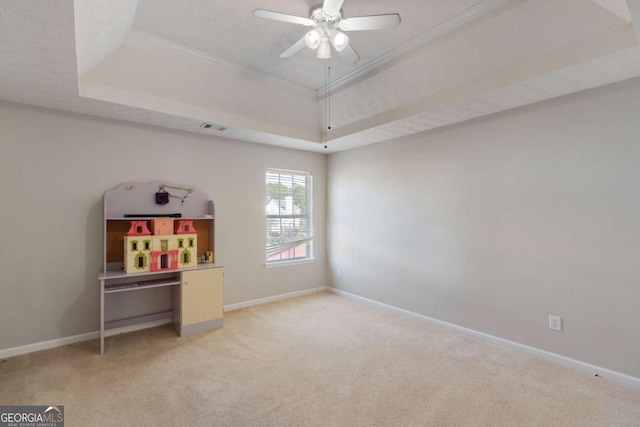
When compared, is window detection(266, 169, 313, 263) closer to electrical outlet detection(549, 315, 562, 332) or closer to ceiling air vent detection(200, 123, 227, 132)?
ceiling air vent detection(200, 123, 227, 132)

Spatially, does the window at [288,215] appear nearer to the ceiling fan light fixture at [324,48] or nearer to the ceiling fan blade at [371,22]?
the ceiling fan light fixture at [324,48]

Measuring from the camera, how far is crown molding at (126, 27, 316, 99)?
2787 mm

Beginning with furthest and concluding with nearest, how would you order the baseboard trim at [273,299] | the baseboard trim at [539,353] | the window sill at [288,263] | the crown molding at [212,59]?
the window sill at [288,263]
the baseboard trim at [273,299]
the crown molding at [212,59]
the baseboard trim at [539,353]

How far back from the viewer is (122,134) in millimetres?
3537

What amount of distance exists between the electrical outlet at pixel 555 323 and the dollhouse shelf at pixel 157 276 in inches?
139

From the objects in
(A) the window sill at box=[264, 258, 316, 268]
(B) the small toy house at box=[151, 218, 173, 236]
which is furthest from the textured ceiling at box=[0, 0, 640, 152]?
(A) the window sill at box=[264, 258, 316, 268]

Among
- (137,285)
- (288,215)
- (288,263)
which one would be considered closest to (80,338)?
(137,285)

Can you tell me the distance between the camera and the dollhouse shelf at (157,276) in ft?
11.2

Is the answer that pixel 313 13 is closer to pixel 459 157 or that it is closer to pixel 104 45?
pixel 104 45

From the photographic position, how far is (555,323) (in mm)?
2875

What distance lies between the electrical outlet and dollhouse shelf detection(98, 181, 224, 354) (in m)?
3.53

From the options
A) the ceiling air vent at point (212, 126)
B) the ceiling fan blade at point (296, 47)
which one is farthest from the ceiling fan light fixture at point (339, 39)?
the ceiling air vent at point (212, 126)

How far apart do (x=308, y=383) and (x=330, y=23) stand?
2845mm

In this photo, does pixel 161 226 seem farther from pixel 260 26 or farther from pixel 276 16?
pixel 276 16
